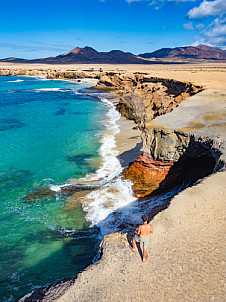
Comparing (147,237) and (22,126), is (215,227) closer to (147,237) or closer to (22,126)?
(147,237)

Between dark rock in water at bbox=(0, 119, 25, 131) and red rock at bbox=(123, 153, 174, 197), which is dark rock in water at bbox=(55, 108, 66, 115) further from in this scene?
red rock at bbox=(123, 153, 174, 197)

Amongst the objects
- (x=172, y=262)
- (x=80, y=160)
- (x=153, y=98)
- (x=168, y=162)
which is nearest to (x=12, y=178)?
(x=80, y=160)

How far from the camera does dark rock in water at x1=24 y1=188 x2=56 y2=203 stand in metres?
12.0

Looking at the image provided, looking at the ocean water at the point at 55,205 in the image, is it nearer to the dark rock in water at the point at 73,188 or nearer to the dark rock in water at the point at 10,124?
the dark rock in water at the point at 73,188

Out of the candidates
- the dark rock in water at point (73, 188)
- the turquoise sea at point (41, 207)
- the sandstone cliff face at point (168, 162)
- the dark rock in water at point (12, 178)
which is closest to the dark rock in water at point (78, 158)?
the turquoise sea at point (41, 207)

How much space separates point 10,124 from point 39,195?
1788 centimetres

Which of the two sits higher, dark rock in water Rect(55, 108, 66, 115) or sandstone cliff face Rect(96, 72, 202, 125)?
sandstone cliff face Rect(96, 72, 202, 125)

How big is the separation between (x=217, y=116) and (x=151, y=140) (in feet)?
14.1

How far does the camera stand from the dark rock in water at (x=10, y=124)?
25.6 metres

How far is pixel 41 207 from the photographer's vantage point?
1135 cm

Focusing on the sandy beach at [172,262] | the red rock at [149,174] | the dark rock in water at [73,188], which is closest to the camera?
the sandy beach at [172,262]

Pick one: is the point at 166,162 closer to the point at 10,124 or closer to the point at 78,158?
the point at 78,158

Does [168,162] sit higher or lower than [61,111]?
higher

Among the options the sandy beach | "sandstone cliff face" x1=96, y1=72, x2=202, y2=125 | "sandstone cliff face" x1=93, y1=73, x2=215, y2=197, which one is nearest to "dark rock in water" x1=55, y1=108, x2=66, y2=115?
"sandstone cliff face" x1=96, y1=72, x2=202, y2=125
